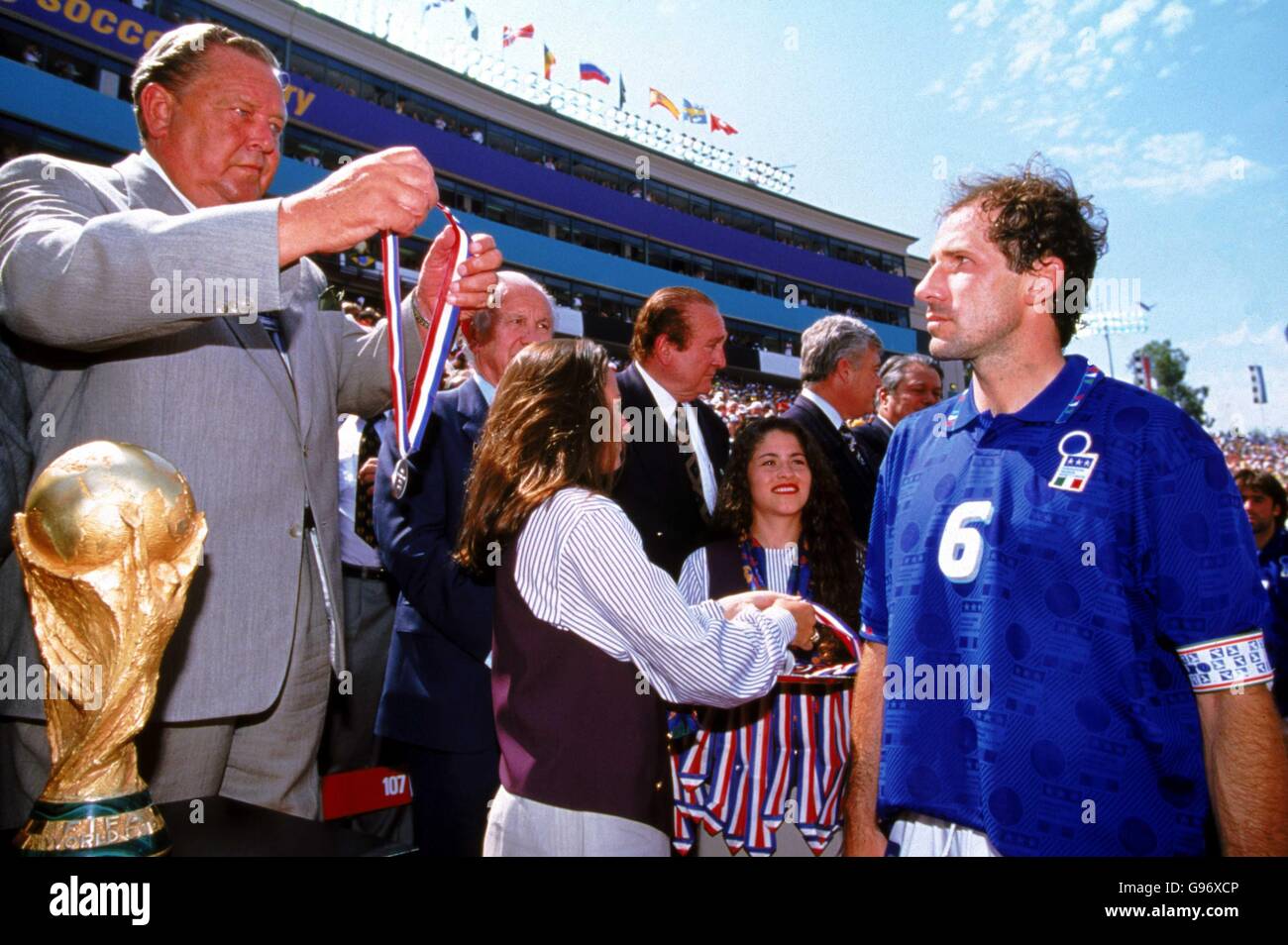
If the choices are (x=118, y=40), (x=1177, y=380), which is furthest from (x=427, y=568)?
(x=1177, y=380)

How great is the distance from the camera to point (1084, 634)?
1.52 metres

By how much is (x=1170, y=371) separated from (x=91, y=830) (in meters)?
80.0

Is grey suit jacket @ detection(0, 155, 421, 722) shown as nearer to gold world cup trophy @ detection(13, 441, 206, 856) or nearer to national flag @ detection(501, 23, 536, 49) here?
gold world cup trophy @ detection(13, 441, 206, 856)

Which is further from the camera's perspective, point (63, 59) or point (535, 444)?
point (63, 59)

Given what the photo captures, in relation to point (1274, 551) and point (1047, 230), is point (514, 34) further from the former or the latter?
point (1047, 230)

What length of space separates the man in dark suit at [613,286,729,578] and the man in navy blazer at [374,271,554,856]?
82 cm

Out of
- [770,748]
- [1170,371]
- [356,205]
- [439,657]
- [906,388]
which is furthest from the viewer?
[1170,371]

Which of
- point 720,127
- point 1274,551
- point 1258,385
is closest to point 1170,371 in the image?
point 1258,385

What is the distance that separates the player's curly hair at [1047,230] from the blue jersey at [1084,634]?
0.89 feet

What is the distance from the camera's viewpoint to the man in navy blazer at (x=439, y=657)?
2436 millimetres

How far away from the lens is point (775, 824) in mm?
2701

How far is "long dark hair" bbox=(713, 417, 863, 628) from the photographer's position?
3094 millimetres

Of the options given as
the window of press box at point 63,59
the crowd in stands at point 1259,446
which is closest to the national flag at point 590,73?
the window of press box at point 63,59

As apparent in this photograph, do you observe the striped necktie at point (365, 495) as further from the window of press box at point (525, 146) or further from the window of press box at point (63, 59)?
the window of press box at point (525, 146)
